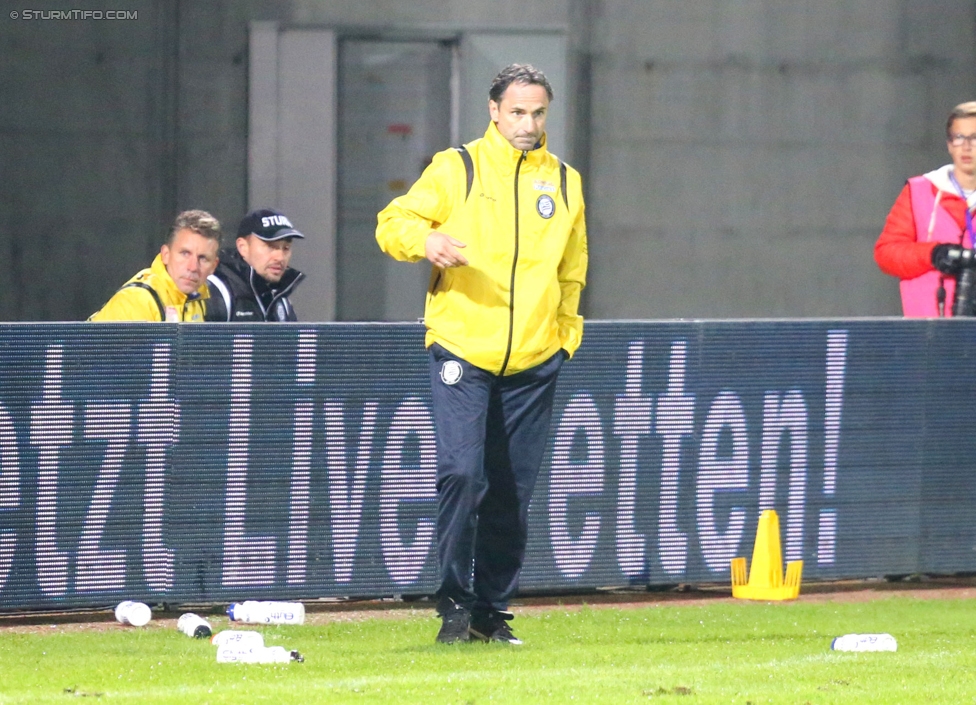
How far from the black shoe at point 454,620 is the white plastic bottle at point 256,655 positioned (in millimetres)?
565

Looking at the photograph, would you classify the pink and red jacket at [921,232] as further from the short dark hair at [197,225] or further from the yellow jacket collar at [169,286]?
the yellow jacket collar at [169,286]

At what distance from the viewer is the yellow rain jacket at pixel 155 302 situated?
841cm

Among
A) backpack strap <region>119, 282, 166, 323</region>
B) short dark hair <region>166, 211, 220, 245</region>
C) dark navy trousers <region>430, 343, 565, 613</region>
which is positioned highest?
short dark hair <region>166, 211, 220, 245</region>

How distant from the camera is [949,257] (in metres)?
9.41

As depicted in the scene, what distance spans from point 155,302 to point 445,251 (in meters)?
2.48

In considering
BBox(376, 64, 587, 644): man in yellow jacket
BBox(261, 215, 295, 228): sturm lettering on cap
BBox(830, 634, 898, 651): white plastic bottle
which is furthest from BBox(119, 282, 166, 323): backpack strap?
BBox(830, 634, 898, 651): white plastic bottle

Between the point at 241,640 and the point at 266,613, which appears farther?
the point at 266,613

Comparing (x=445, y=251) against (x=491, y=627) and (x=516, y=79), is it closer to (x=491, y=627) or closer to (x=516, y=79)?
(x=516, y=79)

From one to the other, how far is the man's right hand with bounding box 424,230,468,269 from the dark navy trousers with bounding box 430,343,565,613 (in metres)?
0.46

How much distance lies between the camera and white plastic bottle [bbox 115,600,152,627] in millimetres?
7734

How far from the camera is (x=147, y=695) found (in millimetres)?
6059

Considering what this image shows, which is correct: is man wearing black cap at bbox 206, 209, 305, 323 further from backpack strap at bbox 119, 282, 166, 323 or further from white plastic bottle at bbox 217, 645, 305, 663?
white plastic bottle at bbox 217, 645, 305, 663

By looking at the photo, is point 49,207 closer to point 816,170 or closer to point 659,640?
point 816,170

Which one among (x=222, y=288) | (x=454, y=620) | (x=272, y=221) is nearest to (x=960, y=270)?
(x=272, y=221)
